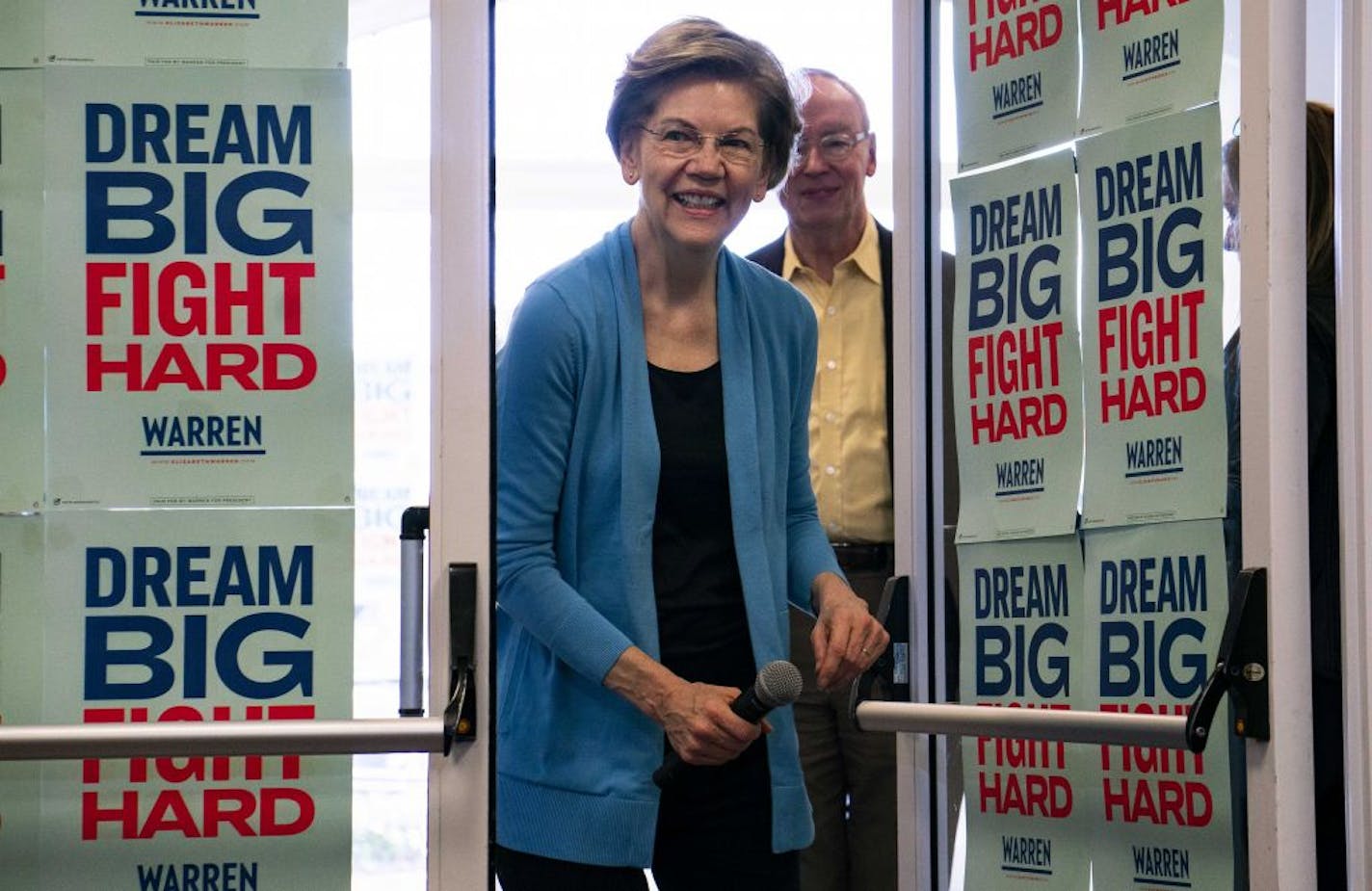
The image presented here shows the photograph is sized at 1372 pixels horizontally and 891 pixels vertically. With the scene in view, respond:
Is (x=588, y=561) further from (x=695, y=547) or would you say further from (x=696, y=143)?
(x=696, y=143)

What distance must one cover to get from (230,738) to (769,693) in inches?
25.5

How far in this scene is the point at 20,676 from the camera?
218 cm

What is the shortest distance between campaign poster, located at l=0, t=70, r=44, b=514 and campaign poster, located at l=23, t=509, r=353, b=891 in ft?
0.25

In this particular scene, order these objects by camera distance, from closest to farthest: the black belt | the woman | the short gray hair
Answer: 1. the woman
2. the short gray hair
3. the black belt

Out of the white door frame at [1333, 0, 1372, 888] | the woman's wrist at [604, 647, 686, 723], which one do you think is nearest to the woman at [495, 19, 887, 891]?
the woman's wrist at [604, 647, 686, 723]

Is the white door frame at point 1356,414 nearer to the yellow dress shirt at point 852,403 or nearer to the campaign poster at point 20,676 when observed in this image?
the yellow dress shirt at point 852,403

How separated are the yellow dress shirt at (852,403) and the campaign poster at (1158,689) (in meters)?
0.79

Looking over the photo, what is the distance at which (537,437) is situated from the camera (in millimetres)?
2309

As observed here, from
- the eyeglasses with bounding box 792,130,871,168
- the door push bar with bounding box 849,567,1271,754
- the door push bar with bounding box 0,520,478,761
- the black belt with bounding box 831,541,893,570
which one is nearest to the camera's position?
the door push bar with bounding box 849,567,1271,754

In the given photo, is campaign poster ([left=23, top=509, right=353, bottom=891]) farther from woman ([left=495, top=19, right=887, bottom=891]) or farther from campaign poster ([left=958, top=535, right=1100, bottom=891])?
campaign poster ([left=958, top=535, right=1100, bottom=891])

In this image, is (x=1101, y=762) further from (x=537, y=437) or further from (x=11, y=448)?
(x=11, y=448)

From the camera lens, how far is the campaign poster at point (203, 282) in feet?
A: 7.20

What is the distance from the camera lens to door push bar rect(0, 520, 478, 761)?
208 centimetres

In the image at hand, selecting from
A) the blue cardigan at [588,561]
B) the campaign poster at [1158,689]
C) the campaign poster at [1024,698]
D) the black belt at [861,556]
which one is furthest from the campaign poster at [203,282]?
the black belt at [861,556]
